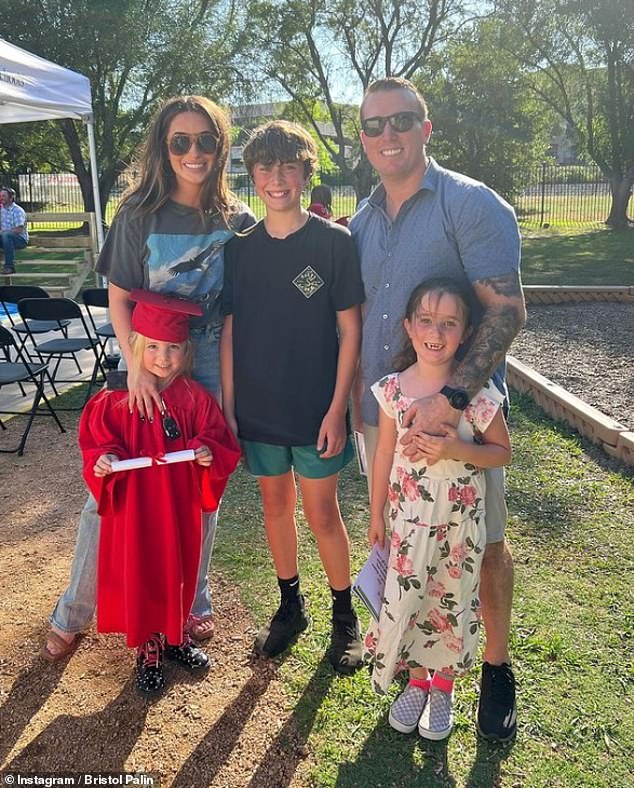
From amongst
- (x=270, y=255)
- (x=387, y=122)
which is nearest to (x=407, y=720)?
(x=270, y=255)

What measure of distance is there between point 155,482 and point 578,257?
14.7 metres

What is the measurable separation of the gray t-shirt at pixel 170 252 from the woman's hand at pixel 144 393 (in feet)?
0.88

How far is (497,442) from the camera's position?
7.02ft

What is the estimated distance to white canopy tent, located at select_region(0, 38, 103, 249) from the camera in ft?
18.9

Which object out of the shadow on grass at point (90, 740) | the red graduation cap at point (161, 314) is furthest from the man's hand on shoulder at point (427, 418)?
the shadow on grass at point (90, 740)

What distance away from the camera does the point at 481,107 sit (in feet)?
75.4

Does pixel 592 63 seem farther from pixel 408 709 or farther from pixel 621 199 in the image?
pixel 408 709

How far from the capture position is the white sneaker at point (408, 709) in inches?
93.2

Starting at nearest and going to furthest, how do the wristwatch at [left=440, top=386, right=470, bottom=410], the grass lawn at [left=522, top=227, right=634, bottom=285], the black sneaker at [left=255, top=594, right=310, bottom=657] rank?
the wristwatch at [left=440, top=386, right=470, bottom=410], the black sneaker at [left=255, top=594, right=310, bottom=657], the grass lawn at [left=522, top=227, right=634, bottom=285]

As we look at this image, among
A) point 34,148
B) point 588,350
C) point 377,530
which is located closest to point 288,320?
point 377,530

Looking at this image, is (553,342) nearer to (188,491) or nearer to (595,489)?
(595,489)

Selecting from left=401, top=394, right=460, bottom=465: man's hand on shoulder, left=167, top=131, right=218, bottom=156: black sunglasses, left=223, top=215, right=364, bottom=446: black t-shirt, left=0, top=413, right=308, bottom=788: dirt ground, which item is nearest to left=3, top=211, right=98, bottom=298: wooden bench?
left=0, top=413, right=308, bottom=788: dirt ground

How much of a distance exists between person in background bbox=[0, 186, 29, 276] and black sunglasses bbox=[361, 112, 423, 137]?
11985mm

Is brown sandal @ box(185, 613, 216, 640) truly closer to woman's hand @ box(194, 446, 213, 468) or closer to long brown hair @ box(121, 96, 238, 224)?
woman's hand @ box(194, 446, 213, 468)
